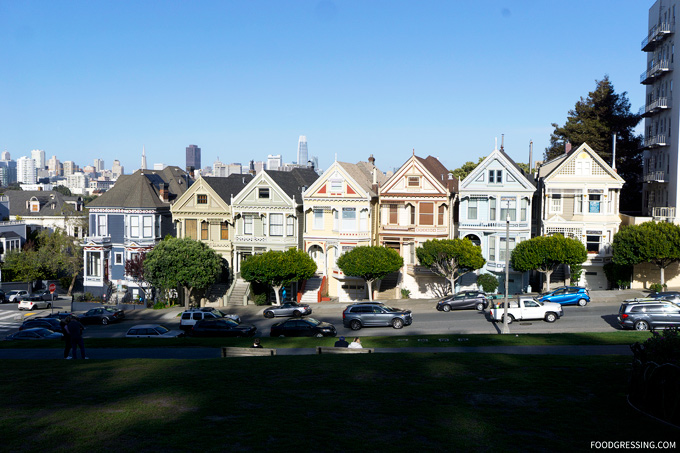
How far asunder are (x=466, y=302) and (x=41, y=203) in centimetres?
6813

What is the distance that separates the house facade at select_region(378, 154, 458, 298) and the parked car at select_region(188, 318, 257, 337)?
19515mm

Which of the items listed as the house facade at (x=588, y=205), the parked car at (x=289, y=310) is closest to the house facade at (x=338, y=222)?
the parked car at (x=289, y=310)

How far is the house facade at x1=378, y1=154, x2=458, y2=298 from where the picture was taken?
175ft

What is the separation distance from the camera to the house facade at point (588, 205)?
50.3 m

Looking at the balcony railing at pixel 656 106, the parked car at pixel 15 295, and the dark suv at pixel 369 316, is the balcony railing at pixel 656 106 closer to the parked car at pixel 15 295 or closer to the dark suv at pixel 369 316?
the dark suv at pixel 369 316

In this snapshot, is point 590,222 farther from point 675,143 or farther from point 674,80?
point 674,80

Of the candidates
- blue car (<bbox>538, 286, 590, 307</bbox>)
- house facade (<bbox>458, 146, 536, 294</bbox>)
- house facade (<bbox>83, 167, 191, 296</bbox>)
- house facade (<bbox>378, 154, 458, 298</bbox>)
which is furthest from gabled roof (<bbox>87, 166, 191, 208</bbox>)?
blue car (<bbox>538, 286, 590, 307</bbox>)

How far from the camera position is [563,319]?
3794cm

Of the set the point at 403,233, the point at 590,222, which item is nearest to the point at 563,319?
the point at 590,222

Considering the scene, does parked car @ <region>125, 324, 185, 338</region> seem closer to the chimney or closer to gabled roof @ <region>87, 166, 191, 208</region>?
gabled roof @ <region>87, 166, 191, 208</region>

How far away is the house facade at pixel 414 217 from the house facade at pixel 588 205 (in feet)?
28.3

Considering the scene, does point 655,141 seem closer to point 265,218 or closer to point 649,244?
point 649,244

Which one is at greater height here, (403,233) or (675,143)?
(675,143)

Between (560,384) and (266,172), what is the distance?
42762 mm
